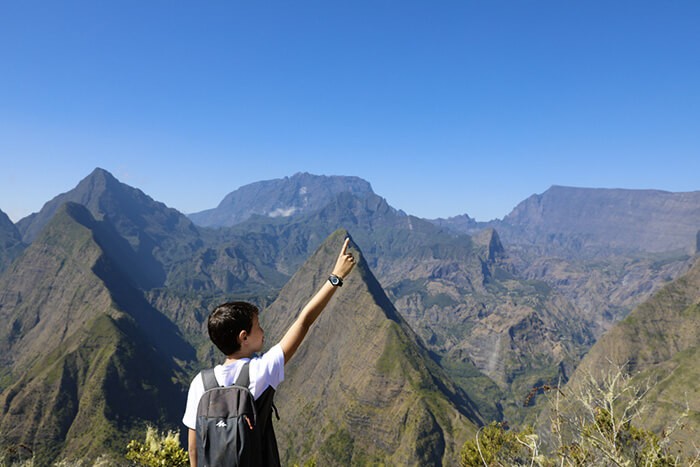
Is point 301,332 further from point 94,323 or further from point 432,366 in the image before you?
point 94,323

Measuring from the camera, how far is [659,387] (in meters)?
132

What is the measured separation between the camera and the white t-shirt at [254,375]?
600 centimetres

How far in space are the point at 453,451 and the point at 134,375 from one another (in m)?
125

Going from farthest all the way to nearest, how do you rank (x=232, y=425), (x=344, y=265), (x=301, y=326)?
(x=344, y=265) < (x=301, y=326) < (x=232, y=425)

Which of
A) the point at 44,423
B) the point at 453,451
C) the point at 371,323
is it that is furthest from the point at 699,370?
the point at 44,423

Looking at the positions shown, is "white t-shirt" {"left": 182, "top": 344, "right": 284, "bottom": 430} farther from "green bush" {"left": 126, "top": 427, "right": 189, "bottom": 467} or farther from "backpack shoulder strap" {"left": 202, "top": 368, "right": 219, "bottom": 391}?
"green bush" {"left": 126, "top": 427, "right": 189, "bottom": 467}

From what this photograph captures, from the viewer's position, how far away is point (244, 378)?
5.96 m

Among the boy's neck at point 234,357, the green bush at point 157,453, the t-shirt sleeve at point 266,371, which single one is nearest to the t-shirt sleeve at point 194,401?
the boy's neck at point 234,357

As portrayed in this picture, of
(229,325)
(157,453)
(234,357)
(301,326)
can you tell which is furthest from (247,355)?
(157,453)

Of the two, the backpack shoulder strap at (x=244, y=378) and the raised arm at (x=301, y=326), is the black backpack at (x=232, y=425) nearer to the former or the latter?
the backpack shoulder strap at (x=244, y=378)

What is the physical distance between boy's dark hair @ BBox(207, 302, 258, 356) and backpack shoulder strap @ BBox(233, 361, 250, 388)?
0.36 meters

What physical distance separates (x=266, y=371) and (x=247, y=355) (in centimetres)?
46

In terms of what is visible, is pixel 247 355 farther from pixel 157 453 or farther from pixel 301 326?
pixel 157 453

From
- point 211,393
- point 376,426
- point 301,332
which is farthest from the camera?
point 376,426
